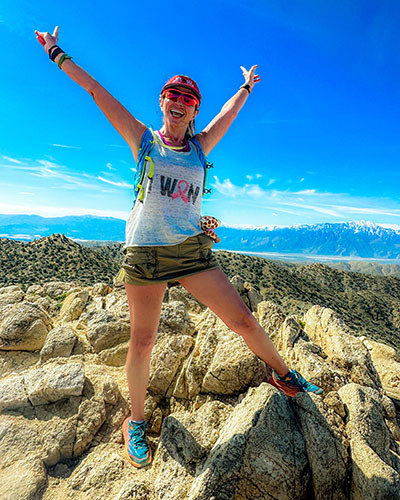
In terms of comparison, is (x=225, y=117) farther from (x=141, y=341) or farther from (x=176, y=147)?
(x=141, y=341)

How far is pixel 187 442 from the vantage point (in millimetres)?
3725

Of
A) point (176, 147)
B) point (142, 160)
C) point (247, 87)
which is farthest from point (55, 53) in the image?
point (247, 87)

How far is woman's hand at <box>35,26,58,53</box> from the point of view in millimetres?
3373

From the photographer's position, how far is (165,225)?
311 cm

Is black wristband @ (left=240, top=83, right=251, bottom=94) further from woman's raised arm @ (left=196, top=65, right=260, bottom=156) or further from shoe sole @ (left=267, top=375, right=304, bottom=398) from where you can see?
shoe sole @ (left=267, top=375, right=304, bottom=398)

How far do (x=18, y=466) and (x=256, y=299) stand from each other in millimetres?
7478

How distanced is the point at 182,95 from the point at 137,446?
4451 mm

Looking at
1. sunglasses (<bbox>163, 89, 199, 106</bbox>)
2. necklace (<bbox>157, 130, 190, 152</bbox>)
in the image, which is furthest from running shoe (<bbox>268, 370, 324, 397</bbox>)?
sunglasses (<bbox>163, 89, 199, 106</bbox>)

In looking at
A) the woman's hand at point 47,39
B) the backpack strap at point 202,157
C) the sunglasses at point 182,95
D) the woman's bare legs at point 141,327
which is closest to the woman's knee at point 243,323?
the woman's bare legs at point 141,327

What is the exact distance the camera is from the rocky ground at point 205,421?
3119 mm

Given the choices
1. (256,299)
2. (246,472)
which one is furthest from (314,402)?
(256,299)

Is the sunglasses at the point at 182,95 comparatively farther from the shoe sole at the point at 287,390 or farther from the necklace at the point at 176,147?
the shoe sole at the point at 287,390

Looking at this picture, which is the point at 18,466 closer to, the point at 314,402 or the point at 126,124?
the point at 314,402

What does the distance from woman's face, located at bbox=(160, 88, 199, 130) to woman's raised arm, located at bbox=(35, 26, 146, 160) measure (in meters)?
0.32
